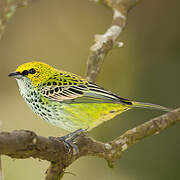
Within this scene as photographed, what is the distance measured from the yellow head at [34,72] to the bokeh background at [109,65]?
2.48 metres

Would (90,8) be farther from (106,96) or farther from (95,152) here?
(95,152)

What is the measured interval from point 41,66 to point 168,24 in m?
3.71

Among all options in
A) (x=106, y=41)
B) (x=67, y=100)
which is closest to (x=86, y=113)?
(x=67, y=100)

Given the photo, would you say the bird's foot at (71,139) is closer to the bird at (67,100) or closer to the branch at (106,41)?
the bird at (67,100)

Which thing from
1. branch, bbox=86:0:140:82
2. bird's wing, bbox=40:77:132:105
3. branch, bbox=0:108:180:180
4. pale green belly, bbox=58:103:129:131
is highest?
branch, bbox=86:0:140:82

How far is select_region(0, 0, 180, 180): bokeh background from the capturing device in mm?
6703

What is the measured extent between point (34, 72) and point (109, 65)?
3244 millimetres

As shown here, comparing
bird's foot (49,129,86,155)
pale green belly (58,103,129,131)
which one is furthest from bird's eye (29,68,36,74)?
bird's foot (49,129,86,155)

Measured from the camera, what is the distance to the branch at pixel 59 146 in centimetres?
281

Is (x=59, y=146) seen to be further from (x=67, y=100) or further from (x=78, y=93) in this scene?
(x=78, y=93)

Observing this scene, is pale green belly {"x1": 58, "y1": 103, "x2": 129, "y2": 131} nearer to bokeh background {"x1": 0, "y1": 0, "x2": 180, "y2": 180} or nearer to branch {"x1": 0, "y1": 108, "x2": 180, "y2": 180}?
branch {"x1": 0, "y1": 108, "x2": 180, "y2": 180}

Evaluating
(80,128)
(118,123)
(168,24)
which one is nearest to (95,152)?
(80,128)

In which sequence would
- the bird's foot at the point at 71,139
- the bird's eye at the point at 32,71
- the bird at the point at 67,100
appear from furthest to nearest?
the bird's eye at the point at 32,71, the bird at the point at 67,100, the bird's foot at the point at 71,139

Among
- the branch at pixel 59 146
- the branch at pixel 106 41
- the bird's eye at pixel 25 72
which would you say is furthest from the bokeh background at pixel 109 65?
the bird's eye at pixel 25 72
